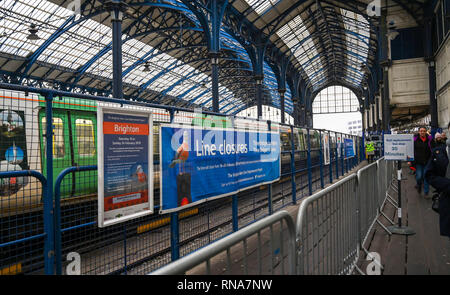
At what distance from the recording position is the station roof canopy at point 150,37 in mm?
25875

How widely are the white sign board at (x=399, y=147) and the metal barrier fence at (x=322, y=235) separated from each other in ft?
5.08

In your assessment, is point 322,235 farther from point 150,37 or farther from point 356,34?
point 356,34

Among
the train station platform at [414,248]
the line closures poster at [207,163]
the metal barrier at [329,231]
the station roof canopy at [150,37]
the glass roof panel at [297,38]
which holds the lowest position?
the train station platform at [414,248]

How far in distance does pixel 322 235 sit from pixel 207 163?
2214mm

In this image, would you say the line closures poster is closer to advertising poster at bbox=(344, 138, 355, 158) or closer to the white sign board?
the white sign board

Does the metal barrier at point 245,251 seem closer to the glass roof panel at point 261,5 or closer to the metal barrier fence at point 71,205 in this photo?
the metal barrier fence at point 71,205

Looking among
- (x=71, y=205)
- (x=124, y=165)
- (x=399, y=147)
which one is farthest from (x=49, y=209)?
(x=399, y=147)

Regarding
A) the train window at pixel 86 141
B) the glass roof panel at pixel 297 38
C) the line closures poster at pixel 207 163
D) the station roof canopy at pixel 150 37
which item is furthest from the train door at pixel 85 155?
the glass roof panel at pixel 297 38

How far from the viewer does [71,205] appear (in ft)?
22.2

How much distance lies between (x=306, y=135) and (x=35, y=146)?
758 cm

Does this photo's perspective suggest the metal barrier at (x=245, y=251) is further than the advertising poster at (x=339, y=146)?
No

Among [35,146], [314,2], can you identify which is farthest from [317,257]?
[314,2]

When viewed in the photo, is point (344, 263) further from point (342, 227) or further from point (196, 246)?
point (196, 246)

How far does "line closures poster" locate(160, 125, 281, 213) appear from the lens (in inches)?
165
